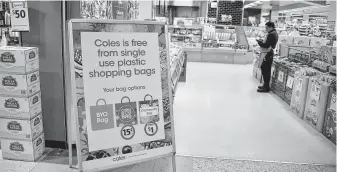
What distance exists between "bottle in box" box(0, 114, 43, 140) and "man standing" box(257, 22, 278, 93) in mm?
5035

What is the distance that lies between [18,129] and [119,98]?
140cm

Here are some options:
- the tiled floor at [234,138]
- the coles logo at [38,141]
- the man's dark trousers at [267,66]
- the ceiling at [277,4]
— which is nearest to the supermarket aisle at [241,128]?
the tiled floor at [234,138]

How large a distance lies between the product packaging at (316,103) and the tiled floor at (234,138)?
0.12 meters

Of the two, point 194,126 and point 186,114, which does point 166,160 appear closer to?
point 194,126

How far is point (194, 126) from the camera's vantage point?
4270 millimetres

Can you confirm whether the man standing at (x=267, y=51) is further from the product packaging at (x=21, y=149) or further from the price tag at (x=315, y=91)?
the product packaging at (x=21, y=149)

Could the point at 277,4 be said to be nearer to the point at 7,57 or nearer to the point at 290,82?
the point at 290,82

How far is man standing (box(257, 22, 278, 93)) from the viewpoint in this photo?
20.9 feet

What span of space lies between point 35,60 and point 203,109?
3007 mm

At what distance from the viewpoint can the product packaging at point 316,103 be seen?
4091 millimetres

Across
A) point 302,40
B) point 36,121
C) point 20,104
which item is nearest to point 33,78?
point 20,104

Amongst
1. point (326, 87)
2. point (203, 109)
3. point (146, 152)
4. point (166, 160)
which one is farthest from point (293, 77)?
point (146, 152)

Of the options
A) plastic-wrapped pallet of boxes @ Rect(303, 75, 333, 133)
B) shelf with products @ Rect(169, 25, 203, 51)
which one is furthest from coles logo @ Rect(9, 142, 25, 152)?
shelf with products @ Rect(169, 25, 203, 51)

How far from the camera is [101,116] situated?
2.19 meters
